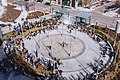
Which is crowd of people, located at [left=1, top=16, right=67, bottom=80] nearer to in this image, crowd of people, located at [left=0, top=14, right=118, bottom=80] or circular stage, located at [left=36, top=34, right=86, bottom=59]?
crowd of people, located at [left=0, top=14, right=118, bottom=80]

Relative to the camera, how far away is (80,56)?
39.7 meters

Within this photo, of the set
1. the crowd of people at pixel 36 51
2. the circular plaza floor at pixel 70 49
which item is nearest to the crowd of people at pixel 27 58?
the crowd of people at pixel 36 51

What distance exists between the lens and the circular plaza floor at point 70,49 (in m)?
36.2

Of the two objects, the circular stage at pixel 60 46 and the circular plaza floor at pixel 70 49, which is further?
the circular stage at pixel 60 46

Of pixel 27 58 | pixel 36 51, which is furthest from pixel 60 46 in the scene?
pixel 27 58

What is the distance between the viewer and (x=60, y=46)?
141 ft

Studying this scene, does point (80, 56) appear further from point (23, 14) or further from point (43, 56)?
point (23, 14)

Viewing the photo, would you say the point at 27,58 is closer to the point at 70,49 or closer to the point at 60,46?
the point at 60,46

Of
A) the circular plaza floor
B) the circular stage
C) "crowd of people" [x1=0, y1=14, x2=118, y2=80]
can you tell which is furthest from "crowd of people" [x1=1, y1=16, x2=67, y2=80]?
A: the circular stage

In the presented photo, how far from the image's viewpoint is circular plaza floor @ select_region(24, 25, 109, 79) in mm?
36188

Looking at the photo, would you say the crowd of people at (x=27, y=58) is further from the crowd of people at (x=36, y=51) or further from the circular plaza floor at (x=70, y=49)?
the circular plaza floor at (x=70, y=49)

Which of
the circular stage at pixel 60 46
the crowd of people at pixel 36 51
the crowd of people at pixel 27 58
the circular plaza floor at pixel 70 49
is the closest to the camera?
the crowd of people at pixel 27 58

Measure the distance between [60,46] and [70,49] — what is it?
2360 millimetres

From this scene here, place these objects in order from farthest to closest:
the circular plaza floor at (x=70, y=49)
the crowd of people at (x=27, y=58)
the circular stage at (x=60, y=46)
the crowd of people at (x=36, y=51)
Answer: the circular stage at (x=60, y=46) → the circular plaza floor at (x=70, y=49) → the crowd of people at (x=36, y=51) → the crowd of people at (x=27, y=58)
